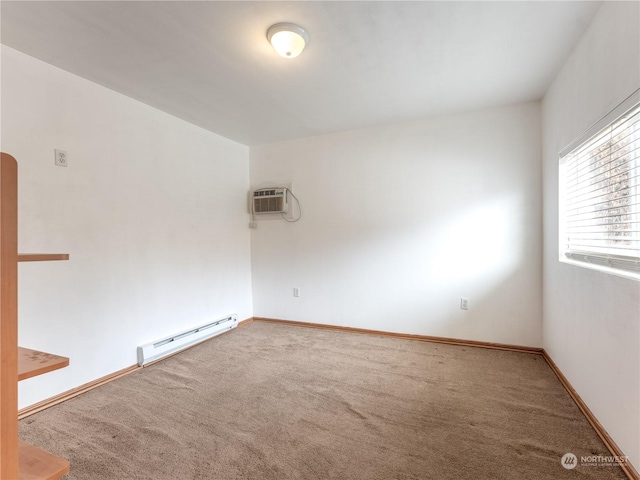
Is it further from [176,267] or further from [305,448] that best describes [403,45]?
[176,267]

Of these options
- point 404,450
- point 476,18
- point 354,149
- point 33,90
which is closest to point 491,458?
point 404,450

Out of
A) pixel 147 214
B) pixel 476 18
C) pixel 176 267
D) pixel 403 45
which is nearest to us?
pixel 476 18

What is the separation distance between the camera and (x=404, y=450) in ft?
5.23

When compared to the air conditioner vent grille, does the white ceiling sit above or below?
above

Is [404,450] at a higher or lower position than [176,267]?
lower

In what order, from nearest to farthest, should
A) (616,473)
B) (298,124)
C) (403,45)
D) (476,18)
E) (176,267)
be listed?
(616,473)
(476,18)
(403,45)
(176,267)
(298,124)

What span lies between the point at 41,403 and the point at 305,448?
6.12 ft

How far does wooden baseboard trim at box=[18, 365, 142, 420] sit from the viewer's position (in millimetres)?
1964

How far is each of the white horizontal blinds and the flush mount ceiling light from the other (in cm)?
178

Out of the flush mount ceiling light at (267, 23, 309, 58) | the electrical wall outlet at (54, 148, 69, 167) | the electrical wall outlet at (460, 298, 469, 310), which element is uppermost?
the flush mount ceiling light at (267, 23, 309, 58)

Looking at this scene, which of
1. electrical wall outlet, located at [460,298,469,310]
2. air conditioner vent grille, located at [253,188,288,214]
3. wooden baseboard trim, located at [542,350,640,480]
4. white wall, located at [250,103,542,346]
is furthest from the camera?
air conditioner vent grille, located at [253,188,288,214]

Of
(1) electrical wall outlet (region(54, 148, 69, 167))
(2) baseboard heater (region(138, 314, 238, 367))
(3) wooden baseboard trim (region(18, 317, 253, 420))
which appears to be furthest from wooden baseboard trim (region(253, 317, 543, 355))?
(1) electrical wall outlet (region(54, 148, 69, 167))

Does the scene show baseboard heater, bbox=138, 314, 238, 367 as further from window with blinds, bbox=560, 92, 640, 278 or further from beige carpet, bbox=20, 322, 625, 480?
window with blinds, bbox=560, 92, 640, 278
